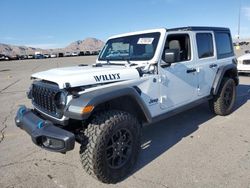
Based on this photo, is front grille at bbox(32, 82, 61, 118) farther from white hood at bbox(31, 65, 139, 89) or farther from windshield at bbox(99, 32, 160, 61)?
windshield at bbox(99, 32, 160, 61)

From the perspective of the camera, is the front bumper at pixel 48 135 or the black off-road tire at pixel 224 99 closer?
the front bumper at pixel 48 135

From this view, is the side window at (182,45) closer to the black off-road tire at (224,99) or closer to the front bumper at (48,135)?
the black off-road tire at (224,99)

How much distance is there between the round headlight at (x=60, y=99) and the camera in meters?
3.28

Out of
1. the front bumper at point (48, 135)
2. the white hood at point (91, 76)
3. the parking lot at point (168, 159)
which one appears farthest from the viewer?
the parking lot at point (168, 159)

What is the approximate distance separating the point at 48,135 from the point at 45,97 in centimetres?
75

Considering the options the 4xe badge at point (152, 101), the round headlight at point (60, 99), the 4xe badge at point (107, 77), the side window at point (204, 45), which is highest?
the side window at point (204, 45)

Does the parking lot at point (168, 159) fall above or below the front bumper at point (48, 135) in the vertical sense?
below

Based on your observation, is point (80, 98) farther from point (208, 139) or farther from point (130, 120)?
point (208, 139)

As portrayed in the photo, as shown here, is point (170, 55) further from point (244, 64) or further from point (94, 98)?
point (244, 64)

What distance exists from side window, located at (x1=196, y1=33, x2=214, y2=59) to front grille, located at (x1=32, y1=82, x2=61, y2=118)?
3031 mm

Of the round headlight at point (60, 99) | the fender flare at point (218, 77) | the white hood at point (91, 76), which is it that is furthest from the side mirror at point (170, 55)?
the fender flare at point (218, 77)

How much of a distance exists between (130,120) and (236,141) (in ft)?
7.30

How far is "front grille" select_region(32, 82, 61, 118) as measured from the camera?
11.2 ft

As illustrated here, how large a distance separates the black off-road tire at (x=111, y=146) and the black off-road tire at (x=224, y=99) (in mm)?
2888
